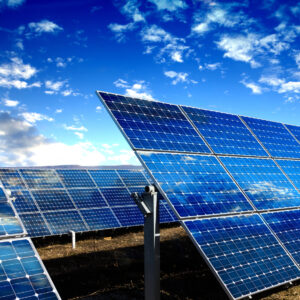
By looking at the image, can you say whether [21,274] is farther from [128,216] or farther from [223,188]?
[128,216]

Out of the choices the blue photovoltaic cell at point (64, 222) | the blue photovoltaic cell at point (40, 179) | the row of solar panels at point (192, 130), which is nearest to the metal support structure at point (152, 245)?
the row of solar panels at point (192, 130)

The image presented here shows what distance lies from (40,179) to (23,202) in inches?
138

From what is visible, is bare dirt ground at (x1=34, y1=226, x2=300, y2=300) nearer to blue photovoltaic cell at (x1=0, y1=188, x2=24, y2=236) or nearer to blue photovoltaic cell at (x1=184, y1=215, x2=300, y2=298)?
blue photovoltaic cell at (x1=184, y1=215, x2=300, y2=298)

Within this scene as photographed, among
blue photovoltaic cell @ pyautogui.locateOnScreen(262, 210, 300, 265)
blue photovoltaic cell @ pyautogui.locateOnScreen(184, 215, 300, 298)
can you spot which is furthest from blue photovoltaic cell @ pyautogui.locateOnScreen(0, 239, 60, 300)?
blue photovoltaic cell @ pyautogui.locateOnScreen(262, 210, 300, 265)

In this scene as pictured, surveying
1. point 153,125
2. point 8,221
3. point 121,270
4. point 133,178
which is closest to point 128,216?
point 133,178

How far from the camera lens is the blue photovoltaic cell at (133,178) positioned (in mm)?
31722

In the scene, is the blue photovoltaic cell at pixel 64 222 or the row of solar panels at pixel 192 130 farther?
the blue photovoltaic cell at pixel 64 222

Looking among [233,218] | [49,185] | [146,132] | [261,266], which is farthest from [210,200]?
[49,185]

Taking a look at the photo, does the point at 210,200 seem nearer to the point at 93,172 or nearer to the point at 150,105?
the point at 150,105

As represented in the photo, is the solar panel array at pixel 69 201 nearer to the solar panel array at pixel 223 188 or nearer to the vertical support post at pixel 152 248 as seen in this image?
the solar panel array at pixel 223 188

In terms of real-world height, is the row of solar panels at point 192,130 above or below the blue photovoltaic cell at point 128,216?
below

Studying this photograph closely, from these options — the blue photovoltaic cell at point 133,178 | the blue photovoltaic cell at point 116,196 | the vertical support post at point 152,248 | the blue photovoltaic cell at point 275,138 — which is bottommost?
the vertical support post at point 152,248

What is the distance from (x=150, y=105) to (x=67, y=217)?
43.7 feet

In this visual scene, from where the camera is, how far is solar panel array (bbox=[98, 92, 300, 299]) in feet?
35.8
